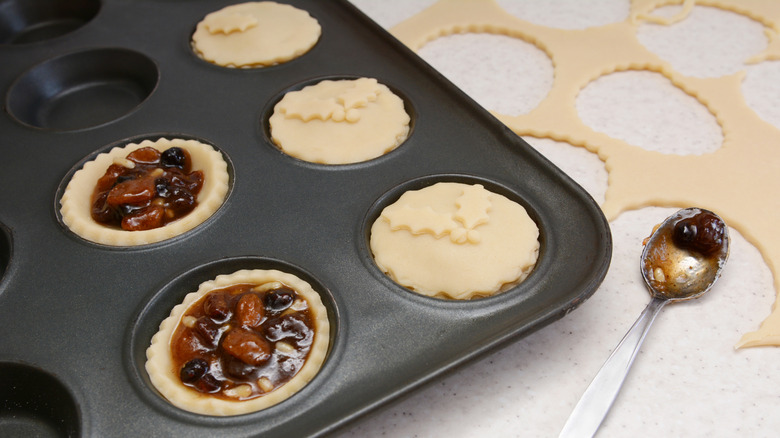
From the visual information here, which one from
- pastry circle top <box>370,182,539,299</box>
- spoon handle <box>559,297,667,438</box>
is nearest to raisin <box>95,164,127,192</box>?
pastry circle top <box>370,182,539,299</box>

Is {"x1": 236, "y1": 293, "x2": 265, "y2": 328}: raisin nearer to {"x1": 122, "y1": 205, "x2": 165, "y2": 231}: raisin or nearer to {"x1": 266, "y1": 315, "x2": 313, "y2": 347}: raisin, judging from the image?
{"x1": 266, "y1": 315, "x2": 313, "y2": 347}: raisin

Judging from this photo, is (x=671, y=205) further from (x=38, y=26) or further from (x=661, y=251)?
(x=38, y=26)

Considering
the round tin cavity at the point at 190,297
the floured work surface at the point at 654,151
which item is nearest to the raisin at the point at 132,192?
the round tin cavity at the point at 190,297

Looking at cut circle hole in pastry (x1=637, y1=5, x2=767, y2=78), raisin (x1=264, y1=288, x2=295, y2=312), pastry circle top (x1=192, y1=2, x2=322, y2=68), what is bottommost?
raisin (x1=264, y1=288, x2=295, y2=312)

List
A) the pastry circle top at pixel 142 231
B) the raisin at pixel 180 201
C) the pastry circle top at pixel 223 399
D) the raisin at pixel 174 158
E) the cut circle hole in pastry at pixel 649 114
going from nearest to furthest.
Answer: the pastry circle top at pixel 223 399 < the pastry circle top at pixel 142 231 < the raisin at pixel 180 201 < the raisin at pixel 174 158 < the cut circle hole in pastry at pixel 649 114

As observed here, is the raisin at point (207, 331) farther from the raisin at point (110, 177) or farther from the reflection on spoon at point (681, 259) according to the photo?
the reflection on spoon at point (681, 259)

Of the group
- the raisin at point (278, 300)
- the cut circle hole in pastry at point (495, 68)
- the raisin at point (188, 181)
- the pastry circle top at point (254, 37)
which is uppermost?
the pastry circle top at point (254, 37)
